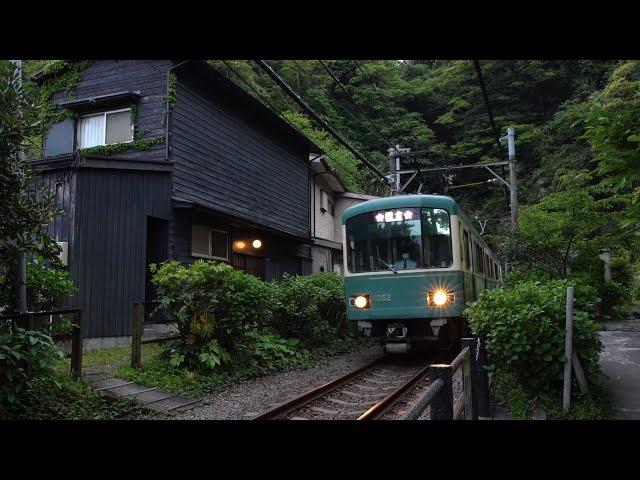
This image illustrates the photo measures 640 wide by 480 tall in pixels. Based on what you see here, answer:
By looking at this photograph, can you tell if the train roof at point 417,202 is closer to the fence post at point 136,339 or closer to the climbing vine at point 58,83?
the fence post at point 136,339

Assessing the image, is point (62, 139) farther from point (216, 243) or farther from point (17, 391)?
point (17, 391)

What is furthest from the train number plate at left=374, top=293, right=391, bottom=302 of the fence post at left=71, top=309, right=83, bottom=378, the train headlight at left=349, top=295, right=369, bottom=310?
the fence post at left=71, top=309, right=83, bottom=378

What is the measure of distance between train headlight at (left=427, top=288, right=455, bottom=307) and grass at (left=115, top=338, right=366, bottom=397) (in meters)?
2.45

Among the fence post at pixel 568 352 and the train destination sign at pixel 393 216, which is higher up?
the train destination sign at pixel 393 216

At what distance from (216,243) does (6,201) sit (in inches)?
334

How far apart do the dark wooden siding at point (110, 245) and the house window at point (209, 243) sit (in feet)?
5.67

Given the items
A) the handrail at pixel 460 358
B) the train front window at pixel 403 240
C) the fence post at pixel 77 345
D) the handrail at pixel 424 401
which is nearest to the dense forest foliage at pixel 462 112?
the train front window at pixel 403 240

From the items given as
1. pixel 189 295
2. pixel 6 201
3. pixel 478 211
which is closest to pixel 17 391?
pixel 6 201

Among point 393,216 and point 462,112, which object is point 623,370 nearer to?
point 393,216

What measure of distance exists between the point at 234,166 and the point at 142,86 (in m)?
3.10

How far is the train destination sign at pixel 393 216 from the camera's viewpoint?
862 centimetres

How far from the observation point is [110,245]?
9.66m

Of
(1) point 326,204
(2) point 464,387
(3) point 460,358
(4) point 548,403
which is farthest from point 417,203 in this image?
(1) point 326,204

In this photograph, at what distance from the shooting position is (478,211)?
3084cm
